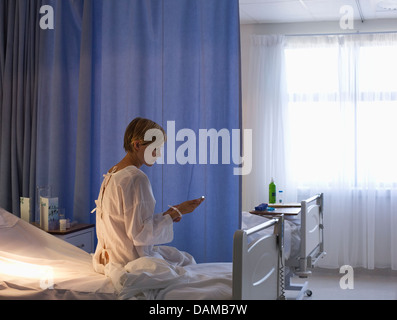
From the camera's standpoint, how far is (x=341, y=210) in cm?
506

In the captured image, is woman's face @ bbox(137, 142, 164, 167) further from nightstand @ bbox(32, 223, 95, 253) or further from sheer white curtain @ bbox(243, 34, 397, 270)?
sheer white curtain @ bbox(243, 34, 397, 270)

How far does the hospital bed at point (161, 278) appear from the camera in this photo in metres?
2.00

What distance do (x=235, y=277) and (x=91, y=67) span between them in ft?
7.55

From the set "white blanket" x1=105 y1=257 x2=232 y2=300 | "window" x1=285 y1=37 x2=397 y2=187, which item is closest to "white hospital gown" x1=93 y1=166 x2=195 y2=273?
"white blanket" x1=105 y1=257 x2=232 y2=300

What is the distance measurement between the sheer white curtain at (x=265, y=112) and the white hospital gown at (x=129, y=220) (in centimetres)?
287

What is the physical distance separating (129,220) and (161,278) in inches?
13.3

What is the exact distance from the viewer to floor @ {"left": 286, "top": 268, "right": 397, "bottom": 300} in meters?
4.20

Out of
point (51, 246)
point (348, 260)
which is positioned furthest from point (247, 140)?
point (51, 246)

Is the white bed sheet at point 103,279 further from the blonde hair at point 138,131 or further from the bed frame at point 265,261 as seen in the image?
the blonde hair at point 138,131

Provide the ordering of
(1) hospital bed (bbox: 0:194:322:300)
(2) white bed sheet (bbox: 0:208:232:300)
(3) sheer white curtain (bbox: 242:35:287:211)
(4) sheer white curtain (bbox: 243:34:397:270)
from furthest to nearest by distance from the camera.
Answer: (3) sheer white curtain (bbox: 242:35:287:211) → (4) sheer white curtain (bbox: 243:34:397:270) → (2) white bed sheet (bbox: 0:208:232:300) → (1) hospital bed (bbox: 0:194:322:300)

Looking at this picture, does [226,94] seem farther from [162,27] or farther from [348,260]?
[348,260]

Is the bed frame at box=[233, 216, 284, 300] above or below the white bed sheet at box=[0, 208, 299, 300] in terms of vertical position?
above

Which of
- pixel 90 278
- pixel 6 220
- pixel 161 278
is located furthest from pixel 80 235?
pixel 161 278

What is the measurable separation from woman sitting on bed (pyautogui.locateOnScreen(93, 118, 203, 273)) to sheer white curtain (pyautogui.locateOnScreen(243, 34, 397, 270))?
2863mm
